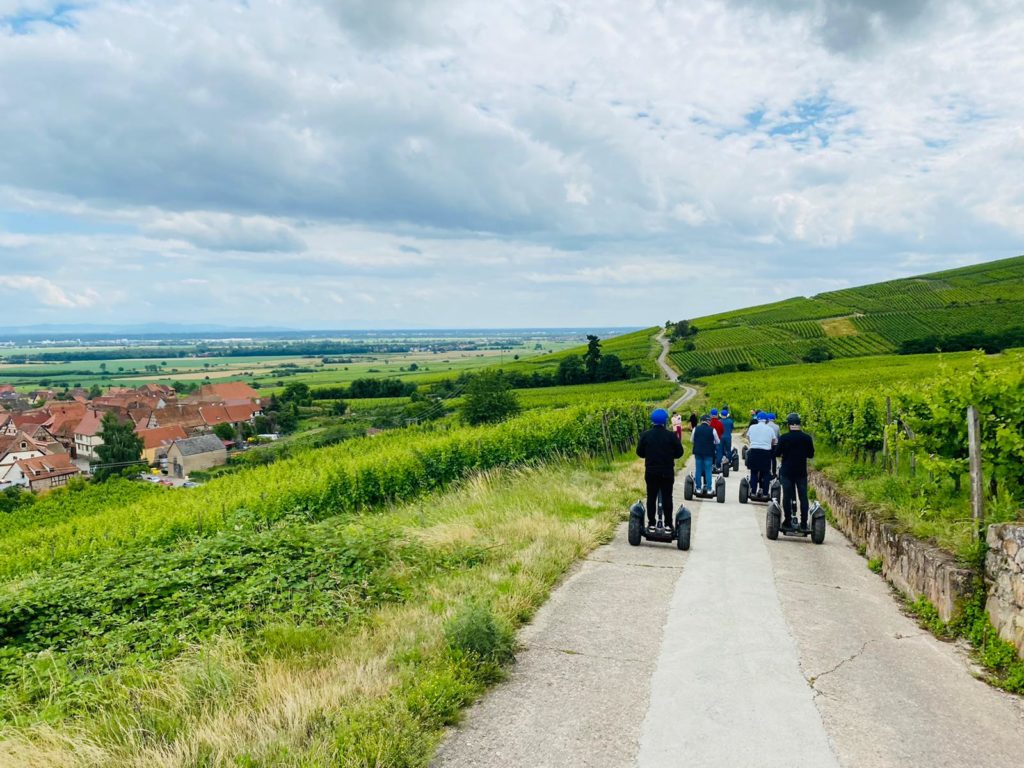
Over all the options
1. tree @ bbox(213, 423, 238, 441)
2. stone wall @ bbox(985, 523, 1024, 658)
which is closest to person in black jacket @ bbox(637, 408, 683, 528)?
stone wall @ bbox(985, 523, 1024, 658)

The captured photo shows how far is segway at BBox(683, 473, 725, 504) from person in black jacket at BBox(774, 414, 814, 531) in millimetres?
3141

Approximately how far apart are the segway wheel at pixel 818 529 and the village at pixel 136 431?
64.0 meters

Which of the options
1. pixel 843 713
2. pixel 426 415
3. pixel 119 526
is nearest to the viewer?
pixel 843 713

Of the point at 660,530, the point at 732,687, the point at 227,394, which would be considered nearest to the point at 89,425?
the point at 227,394

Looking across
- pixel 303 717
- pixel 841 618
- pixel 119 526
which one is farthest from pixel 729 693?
pixel 119 526

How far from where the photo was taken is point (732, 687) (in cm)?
473

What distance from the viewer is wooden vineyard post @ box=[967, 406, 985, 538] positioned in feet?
20.3

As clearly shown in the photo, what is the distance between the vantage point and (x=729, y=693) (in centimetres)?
463

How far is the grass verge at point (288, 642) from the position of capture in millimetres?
3844

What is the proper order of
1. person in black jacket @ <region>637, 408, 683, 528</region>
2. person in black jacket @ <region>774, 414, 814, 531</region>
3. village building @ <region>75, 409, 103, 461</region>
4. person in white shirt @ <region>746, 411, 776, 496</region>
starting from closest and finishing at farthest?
person in black jacket @ <region>637, 408, 683, 528</region> < person in black jacket @ <region>774, 414, 814, 531</region> < person in white shirt @ <region>746, 411, 776, 496</region> < village building @ <region>75, 409, 103, 461</region>

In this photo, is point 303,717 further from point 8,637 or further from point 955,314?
point 955,314

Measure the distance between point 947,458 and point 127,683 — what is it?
9.26 meters

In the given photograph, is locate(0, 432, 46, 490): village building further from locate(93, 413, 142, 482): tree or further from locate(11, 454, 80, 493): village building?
locate(93, 413, 142, 482): tree

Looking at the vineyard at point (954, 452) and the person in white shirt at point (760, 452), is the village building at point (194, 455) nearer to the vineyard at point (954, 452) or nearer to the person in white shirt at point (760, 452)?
the person in white shirt at point (760, 452)
